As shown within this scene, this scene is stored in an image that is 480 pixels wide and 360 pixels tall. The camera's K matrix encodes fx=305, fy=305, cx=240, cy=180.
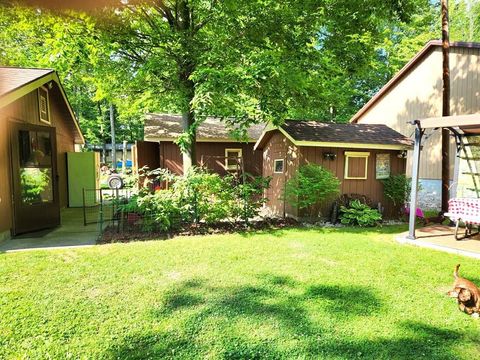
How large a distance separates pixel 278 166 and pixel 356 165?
7.80ft

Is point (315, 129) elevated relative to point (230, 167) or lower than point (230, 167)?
elevated

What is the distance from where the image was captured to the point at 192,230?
7.11 metres

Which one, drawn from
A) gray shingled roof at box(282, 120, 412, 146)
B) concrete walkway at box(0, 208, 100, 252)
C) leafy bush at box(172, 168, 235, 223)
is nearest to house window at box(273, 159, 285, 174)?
gray shingled roof at box(282, 120, 412, 146)

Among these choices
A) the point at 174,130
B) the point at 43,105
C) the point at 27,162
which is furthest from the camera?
the point at 174,130

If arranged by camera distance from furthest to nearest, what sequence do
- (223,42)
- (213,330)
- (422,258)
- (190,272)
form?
(223,42) → (422,258) → (190,272) → (213,330)

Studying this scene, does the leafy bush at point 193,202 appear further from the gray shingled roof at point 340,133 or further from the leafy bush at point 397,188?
the leafy bush at point 397,188

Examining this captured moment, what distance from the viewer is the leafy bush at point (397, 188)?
9266 millimetres

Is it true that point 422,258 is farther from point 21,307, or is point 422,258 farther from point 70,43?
point 70,43

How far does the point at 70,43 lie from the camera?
6.82m

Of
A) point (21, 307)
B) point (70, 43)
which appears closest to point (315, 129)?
point (70, 43)

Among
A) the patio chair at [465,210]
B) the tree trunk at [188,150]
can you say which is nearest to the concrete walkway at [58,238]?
the tree trunk at [188,150]

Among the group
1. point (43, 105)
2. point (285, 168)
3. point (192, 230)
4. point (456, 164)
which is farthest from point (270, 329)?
point (43, 105)

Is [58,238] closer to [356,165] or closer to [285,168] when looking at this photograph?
[285,168]

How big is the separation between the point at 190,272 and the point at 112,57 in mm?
6463
